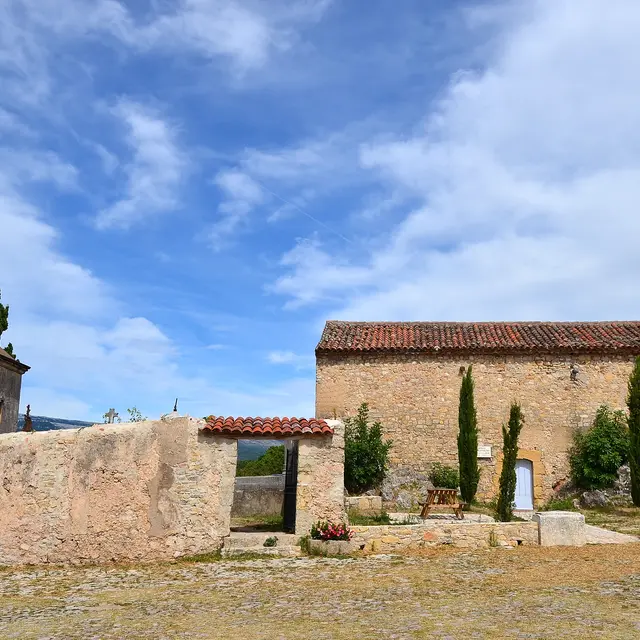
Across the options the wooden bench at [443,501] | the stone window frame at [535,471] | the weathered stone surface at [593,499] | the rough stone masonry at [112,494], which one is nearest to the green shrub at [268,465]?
the stone window frame at [535,471]

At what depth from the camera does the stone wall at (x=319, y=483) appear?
1175cm

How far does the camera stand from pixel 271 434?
11.9m

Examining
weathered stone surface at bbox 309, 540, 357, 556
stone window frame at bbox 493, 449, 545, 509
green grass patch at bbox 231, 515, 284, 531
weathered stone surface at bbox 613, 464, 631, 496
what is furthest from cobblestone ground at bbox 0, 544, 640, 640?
stone window frame at bbox 493, 449, 545, 509

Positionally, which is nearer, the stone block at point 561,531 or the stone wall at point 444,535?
the stone wall at point 444,535

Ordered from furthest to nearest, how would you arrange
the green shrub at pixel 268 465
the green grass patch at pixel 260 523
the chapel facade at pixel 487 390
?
the green shrub at pixel 268 465
the chapel facade at pixel 487 390
the green grass patch at pixel 260 523

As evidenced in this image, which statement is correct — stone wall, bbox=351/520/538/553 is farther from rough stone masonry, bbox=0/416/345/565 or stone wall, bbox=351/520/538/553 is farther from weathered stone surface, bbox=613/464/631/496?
weathered stone surface, bbox=613/464/631/496

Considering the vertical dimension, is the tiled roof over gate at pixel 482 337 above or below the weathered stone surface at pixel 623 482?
above

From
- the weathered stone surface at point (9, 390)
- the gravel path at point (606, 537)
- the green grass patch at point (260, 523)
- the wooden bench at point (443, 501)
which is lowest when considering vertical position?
the green grass patch at point (260, 523)

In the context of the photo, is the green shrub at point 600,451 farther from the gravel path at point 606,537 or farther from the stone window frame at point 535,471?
the gravel path at point 606,537

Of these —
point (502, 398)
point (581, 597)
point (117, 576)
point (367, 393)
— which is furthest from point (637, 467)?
point (117, 576)

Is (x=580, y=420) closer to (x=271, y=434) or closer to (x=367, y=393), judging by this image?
(x=367, y=393)

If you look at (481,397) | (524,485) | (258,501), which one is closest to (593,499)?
(524,485)

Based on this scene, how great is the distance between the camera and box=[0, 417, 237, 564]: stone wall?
10.9 meters

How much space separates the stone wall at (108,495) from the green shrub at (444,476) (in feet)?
36.9
